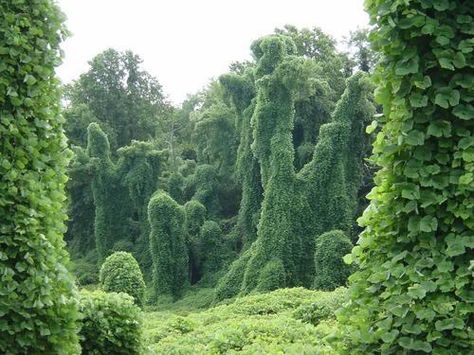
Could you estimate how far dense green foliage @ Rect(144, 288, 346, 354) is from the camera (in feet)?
19.9

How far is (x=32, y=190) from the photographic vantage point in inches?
128

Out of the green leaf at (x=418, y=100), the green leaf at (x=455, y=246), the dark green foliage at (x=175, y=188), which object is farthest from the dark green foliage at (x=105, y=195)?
the green leaf at (x=455, y=246)

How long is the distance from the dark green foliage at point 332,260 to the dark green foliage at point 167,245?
21.2ft

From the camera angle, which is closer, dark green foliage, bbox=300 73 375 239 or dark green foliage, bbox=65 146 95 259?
dark green foliage, bbox=300 73 375 239

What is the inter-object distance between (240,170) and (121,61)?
1193 cm

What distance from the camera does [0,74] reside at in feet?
10.5

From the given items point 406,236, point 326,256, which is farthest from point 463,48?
point 326,256

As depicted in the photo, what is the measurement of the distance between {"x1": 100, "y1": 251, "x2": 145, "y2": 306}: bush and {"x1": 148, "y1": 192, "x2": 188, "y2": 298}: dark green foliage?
784 centimetres

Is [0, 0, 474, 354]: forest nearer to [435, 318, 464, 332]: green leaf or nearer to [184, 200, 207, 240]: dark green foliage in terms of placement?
[435, 318, 464, 332]: green leaf

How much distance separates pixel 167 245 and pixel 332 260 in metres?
7.32

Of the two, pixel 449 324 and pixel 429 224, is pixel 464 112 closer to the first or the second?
pixel 429 224

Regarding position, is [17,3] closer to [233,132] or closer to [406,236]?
[406,236]

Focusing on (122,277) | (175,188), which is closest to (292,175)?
(122,277)

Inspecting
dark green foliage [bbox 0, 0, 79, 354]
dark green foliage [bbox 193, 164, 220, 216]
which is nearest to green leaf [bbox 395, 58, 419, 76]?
dark green foliage [bbox 0, 0, 79, 354]
